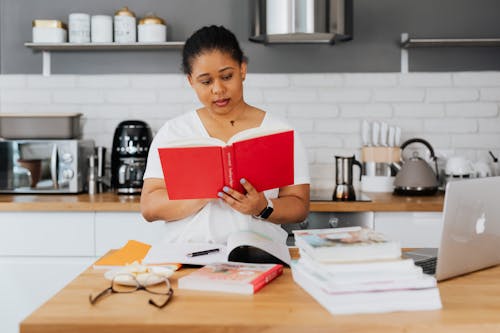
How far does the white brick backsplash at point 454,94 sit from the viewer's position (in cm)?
389

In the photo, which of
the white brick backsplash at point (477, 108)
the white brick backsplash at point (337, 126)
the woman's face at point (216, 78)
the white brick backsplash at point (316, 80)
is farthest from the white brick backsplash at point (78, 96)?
the white brick backsplash at point (477, 108)

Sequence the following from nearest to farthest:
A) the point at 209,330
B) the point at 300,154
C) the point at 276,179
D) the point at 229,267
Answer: the point at 209,330, the point at 229,267, the point at 276,179, the point at 300,154

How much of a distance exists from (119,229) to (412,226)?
1.40 meters

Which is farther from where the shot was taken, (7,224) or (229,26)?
(229,26)

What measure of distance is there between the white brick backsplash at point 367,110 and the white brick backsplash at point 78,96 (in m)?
1.41

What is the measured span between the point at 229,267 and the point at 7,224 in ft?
6.22

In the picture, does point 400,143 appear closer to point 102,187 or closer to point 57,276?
point 102,187

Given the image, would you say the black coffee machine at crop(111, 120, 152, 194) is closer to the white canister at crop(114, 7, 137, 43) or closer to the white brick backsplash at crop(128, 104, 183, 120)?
the white brick backsplash at crop(128, 104, 183, 120)

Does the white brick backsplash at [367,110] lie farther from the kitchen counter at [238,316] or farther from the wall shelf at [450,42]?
the kitchen counter at [238,316]

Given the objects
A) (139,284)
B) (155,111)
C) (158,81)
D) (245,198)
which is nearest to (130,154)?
(155,111)

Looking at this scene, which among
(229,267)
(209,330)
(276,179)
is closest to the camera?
(209,330)

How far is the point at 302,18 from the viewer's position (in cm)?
329

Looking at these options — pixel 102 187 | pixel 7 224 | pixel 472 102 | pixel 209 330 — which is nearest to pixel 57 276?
pixel 7 224

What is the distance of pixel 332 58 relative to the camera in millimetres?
3908
